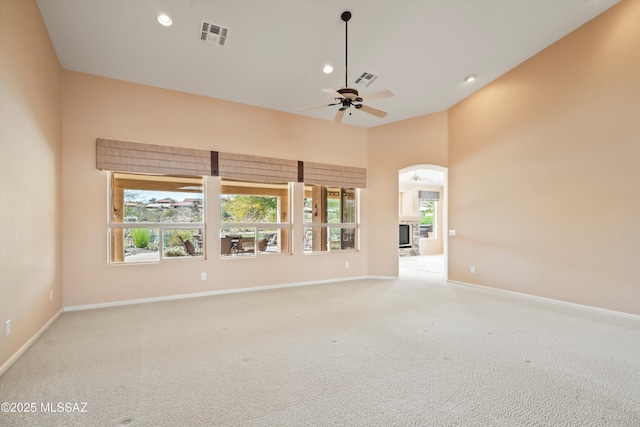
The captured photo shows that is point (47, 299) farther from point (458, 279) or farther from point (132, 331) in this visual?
point (458, 279)

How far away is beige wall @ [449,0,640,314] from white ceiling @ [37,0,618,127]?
1.66 feet

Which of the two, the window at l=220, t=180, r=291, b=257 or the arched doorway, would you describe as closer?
the window at l=220, t=180, r=291, b=257

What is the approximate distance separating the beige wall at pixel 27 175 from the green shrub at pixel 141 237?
92 cm

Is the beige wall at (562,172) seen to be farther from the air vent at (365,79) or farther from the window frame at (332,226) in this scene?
the air vent at (365,79)

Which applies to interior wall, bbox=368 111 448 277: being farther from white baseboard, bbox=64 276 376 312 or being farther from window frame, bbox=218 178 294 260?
window frame, bbox=218 178 294 260

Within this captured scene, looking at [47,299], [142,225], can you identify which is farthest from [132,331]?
[142,225]

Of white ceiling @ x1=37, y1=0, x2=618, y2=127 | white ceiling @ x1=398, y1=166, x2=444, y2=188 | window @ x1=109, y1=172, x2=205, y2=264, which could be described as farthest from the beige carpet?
white ceiling @ x1=398, y1=166, x2=444, y2=188

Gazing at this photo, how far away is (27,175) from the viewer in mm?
2971

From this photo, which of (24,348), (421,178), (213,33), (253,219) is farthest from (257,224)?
(421,178)

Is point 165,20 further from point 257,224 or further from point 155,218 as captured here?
point 257,224

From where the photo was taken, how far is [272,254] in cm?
564

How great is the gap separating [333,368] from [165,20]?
14.0 feet

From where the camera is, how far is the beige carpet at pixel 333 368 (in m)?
1.92

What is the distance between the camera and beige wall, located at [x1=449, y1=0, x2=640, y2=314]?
3.79 meters
